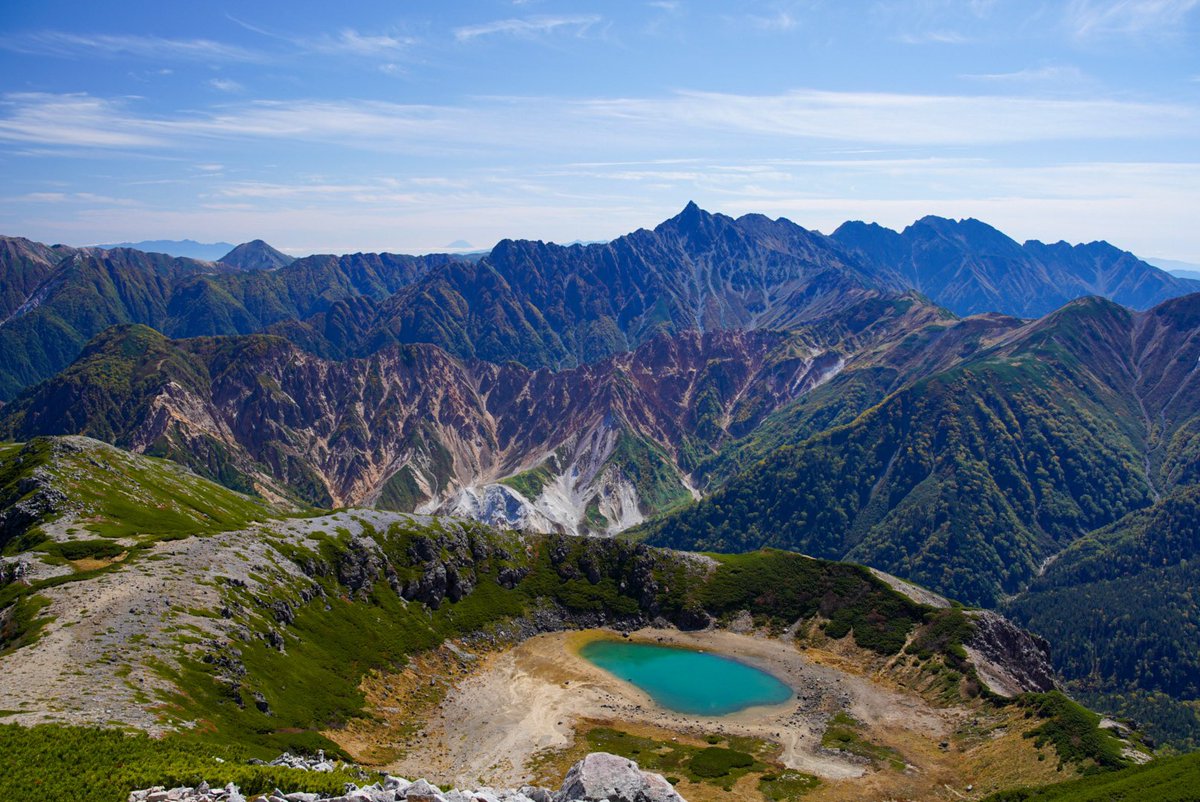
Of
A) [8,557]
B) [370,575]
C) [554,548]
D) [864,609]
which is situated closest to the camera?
[8,557]

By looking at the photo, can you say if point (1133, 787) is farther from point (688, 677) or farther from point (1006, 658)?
point (688, 677)

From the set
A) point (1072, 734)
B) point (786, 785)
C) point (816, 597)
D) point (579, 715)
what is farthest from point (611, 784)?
point (816, 597)

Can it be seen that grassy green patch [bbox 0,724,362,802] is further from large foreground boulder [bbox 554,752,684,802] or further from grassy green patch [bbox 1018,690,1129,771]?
grassy green patch [bbox 1018,690,1129,771]

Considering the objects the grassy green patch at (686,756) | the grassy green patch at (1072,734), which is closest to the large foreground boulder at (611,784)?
the grassy green patch at (686,756)

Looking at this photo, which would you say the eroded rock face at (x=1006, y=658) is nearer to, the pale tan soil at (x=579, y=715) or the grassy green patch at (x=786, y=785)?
the pale tan soil at (x=579, y=715)

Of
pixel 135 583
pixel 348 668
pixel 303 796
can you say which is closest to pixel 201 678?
pixel 135 583

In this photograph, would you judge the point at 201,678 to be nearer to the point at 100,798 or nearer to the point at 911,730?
the point at 100,798

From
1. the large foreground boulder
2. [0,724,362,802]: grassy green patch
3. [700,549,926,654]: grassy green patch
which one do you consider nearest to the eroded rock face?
[700,549,926,654]: grassy green patch
